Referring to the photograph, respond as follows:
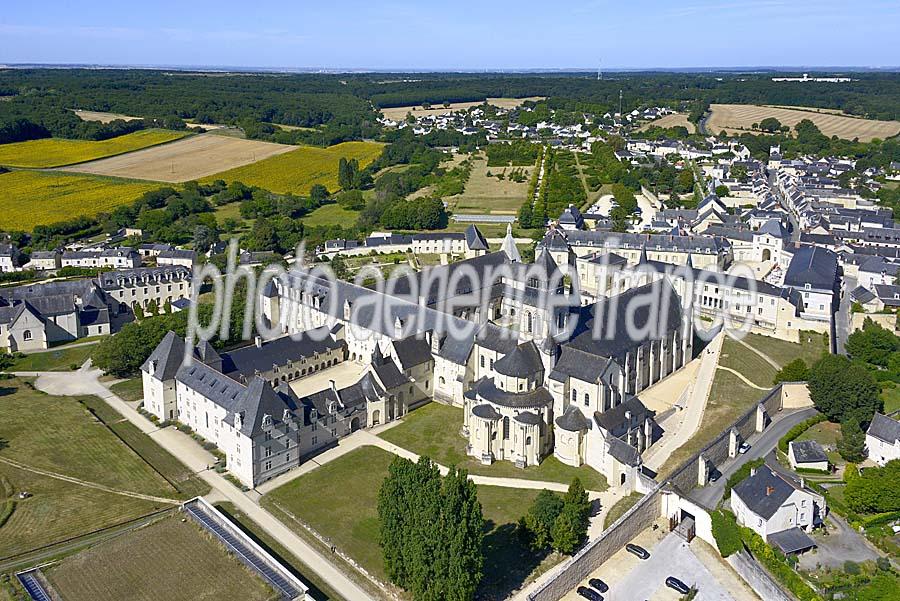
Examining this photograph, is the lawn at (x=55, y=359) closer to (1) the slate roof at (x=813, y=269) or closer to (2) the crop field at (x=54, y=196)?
(2) the crop field at (x=54, y=196)

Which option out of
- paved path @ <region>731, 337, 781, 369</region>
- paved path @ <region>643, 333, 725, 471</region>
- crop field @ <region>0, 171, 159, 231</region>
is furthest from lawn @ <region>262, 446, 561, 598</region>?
crop field @ <region>0, 171, 159, 231</region>

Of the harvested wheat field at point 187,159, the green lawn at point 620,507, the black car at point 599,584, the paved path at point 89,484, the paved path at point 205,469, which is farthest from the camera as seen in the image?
the harvested wheat field at point 187,159

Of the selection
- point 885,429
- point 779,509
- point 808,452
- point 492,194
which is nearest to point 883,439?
point 885,429

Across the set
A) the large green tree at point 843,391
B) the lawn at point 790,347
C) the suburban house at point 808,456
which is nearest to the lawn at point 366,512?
the suburban house at point 808,456

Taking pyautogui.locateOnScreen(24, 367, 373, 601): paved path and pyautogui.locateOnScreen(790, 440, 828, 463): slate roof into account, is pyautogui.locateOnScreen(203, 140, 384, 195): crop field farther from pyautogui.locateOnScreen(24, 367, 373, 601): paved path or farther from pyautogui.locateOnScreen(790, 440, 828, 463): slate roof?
pyautogui.locateOnScreen(790, 440, 828, 463): slate roof

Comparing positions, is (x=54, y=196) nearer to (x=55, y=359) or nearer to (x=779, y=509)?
(x=55, y=359)

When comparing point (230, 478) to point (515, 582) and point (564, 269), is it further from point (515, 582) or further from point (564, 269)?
point (564, 269)
